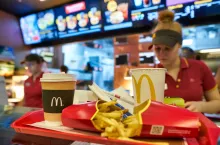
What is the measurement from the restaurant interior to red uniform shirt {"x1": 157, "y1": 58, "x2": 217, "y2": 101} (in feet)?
2.14

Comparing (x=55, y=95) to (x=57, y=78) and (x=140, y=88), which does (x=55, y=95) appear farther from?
(x=140, y=88)

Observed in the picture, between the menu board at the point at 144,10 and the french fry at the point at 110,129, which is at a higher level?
the menu board at the point at 144,10

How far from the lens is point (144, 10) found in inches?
111

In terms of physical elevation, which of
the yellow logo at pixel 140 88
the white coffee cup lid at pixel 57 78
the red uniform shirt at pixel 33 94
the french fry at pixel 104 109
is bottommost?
the red uniform shirt at pixel 33 94

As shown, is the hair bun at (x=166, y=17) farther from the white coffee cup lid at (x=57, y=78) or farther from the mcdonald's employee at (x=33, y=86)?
the mcdonald's employee at (x=33, y=86)

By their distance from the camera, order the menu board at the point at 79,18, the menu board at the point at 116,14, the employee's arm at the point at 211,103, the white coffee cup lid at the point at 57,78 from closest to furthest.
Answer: the white coffee cup lid at the point at 57,78 < the employee's arm at the point at 211,103 < the menu board at the point at 116,14 < the menu board at the point at 79,18

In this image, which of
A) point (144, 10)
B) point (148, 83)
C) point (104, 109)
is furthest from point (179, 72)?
point (144, 10)

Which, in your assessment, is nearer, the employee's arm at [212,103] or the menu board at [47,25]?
the employee's arm at [212,103]

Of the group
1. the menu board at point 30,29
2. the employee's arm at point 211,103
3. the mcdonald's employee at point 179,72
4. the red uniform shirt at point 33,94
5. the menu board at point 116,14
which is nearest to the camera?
the employee's arm at point 211,103

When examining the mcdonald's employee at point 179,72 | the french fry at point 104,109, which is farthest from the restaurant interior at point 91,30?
the french fry at point 104,109

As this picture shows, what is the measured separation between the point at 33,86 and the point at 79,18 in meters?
1.36

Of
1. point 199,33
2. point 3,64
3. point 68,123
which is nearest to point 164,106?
point 68,123

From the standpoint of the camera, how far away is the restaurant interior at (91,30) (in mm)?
2646

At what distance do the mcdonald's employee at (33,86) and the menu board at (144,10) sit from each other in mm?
1420
